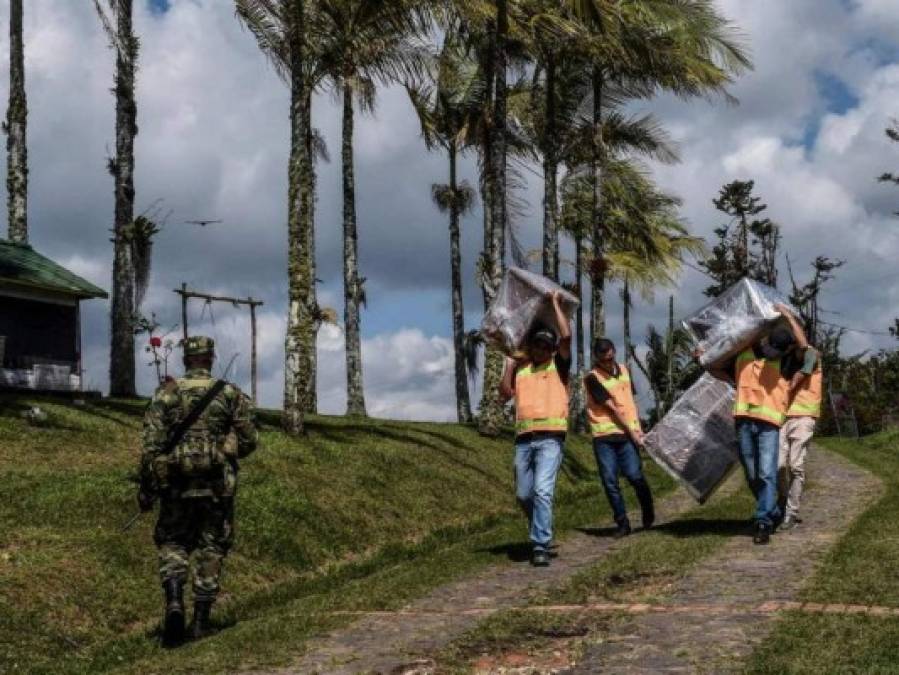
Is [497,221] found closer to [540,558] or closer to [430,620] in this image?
[540,558]

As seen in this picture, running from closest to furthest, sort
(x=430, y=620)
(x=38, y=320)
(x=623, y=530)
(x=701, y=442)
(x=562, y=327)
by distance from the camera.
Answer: (x=430, y=620) → (x=562, y=327) → (x=623, y=530) → (x=701, y=442) → (x=38, y=320)

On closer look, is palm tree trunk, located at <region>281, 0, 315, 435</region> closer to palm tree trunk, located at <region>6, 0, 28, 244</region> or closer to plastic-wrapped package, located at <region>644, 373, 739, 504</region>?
plastic-wrapped package, located at <region>644, 373, 739, 504</region>

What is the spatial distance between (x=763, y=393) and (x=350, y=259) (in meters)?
21.2

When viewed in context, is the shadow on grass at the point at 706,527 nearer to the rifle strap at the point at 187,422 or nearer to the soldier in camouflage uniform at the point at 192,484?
the soldier in camouflage uniform at the point at 192,484

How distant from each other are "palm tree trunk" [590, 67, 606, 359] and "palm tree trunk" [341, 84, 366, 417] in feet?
21.8

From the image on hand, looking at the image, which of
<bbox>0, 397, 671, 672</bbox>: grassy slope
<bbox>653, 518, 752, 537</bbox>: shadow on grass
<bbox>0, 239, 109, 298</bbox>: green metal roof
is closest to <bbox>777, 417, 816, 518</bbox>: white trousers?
<bbox>653, 518, 752, 537</bbox>: shadow on grass

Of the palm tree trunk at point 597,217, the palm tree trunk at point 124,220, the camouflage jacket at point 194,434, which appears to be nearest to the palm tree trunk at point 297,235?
the palm tree trunk at point 124,220

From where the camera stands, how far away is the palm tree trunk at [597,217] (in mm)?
33250

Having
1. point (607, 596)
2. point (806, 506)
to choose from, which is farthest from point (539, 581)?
point (806, 506)

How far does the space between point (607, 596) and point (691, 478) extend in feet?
13.5

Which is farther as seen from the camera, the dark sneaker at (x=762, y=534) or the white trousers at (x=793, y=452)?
the white trousers at (x=793, y=452)

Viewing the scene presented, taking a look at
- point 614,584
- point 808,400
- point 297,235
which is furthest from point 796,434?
point 297,235

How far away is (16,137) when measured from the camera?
25688 mm

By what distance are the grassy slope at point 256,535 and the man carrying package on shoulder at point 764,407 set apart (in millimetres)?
2415
